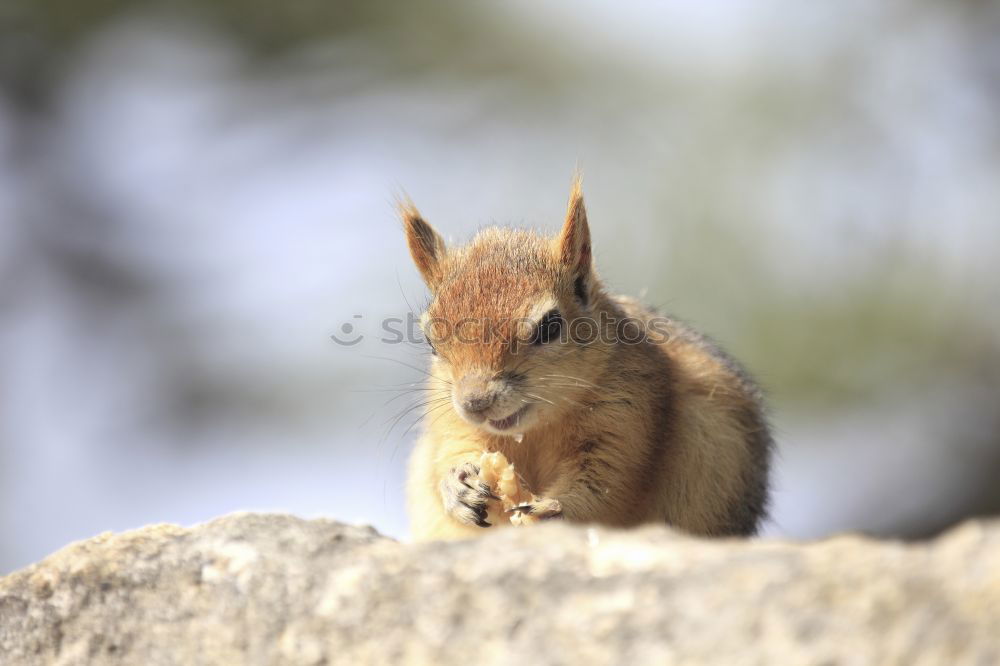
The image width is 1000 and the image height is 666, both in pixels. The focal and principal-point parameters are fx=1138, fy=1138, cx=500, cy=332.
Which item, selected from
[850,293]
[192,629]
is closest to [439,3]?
[850,293]

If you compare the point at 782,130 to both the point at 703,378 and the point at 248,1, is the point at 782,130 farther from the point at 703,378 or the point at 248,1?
the point at 703,378

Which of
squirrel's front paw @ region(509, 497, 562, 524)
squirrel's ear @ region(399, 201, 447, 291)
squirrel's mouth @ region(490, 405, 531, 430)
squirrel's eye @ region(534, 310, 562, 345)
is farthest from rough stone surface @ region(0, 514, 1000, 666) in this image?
squirrel's ear @ region(399, 201, 447, 291)

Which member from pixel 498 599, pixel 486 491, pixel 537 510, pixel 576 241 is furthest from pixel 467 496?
pixel 498 599

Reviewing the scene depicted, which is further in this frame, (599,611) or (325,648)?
(325,648)

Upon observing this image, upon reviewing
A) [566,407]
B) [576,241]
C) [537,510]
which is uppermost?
[576,241]

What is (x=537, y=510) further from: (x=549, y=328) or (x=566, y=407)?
(x=549, y=328)

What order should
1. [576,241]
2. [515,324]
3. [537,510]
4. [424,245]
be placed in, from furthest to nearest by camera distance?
[424,245] < [576,241] < [515,324] < [537,510]
